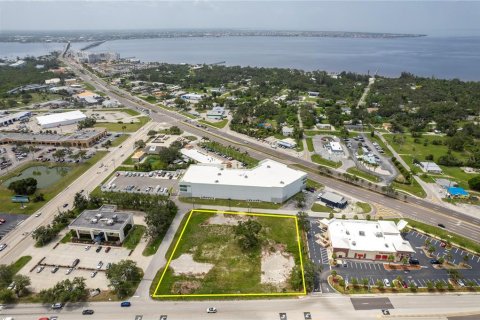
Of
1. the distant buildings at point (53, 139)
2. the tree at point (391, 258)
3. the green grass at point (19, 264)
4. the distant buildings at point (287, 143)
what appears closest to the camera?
the green grass at point (19, 264)

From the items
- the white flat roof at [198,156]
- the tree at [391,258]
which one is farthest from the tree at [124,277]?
the white flat roof at [198,156]

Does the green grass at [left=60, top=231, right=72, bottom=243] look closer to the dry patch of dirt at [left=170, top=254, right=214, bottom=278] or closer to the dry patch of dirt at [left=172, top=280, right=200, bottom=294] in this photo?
the dry patch of dirt at [left=170, top=254, right=214, bottom=278]

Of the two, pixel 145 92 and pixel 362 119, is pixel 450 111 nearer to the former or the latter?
pixel 362 119

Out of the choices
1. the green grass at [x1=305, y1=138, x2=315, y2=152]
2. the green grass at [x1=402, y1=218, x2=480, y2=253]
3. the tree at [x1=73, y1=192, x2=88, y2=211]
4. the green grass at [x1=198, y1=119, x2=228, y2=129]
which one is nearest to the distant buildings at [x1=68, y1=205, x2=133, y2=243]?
the tree at [x1=73, y1=192, x2=88, y2=211]

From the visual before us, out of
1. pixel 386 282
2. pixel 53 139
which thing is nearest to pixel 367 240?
pixel 386 282

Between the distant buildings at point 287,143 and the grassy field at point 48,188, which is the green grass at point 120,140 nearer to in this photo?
the grassy field at point 48,188

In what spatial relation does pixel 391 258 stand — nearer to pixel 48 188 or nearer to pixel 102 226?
pixel 102 226
